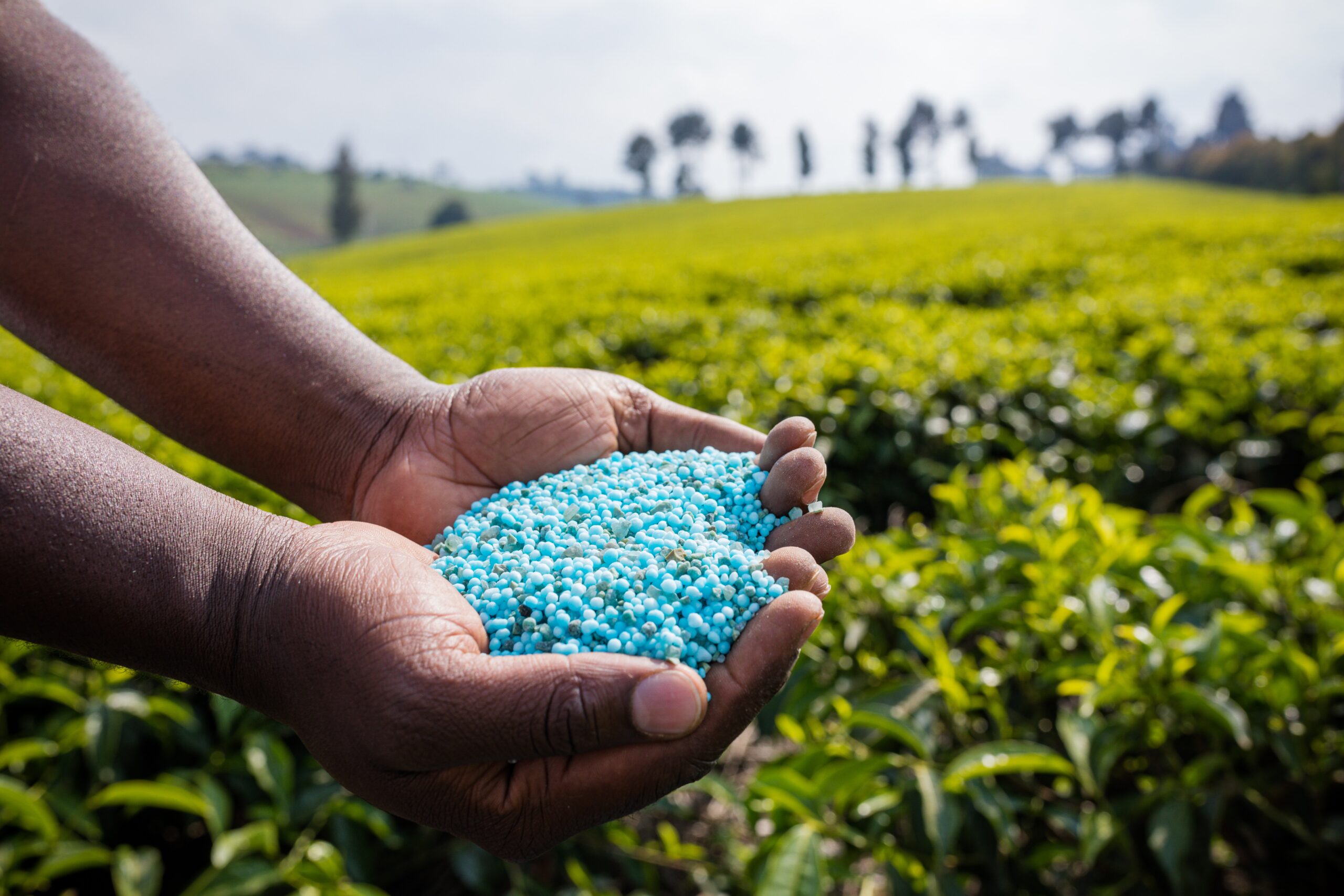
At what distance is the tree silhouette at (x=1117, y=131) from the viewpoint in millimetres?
81188

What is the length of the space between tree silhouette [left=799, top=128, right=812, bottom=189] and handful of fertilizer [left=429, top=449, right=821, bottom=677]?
273ft

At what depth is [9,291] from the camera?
163 centimetres

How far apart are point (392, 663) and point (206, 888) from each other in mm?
1160

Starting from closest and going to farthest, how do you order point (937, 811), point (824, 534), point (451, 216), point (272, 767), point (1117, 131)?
point (824, 534) < point (937, 811) < point (272, 767) < point (451, 216) < point (1117, 131)

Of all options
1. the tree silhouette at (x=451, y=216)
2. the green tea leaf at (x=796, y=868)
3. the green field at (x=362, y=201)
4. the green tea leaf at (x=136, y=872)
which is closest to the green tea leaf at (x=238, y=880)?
the green tea leaf at (x=136, y=872)

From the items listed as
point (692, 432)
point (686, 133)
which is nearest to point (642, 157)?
point (686, 133)

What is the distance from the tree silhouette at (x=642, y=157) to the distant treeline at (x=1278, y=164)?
5025cm

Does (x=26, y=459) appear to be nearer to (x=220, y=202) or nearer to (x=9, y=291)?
(x=9, y=291)

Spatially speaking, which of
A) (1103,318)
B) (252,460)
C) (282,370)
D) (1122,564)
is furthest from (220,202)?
(1103,318)

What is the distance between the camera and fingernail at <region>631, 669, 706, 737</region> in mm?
1045

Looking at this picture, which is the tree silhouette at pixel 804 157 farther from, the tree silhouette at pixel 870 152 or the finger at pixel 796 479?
the finger at pixel 796 479

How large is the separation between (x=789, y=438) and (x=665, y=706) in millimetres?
705

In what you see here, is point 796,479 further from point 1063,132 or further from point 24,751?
point 1063,132

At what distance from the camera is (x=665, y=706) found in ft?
3.42
